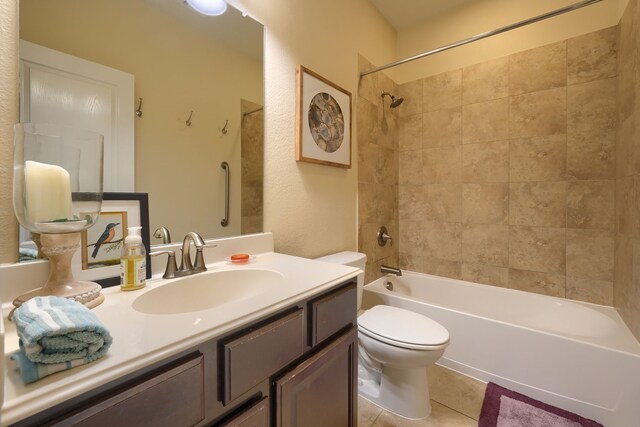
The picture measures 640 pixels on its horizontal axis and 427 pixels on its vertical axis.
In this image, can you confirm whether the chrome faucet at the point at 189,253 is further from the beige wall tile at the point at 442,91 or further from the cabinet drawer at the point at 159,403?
the beige wall tile at the point at 442,91

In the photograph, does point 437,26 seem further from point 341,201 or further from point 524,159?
point 341,201

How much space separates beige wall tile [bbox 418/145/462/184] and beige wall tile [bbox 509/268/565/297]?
820 mm

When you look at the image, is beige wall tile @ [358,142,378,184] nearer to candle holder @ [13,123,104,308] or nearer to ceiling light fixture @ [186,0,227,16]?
ceiling light fixture @ [186,0,227,16]

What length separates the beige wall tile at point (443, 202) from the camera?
2232 mm

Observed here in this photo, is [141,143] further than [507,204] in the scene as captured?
No

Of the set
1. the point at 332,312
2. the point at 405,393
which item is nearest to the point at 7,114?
the point at 332,312

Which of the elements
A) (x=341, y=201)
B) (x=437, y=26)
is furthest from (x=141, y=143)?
(x=437, y=26)

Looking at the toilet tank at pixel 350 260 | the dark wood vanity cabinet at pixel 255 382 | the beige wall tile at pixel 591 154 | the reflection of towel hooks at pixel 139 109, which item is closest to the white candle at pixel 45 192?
the reflection of towel hooks at pixel 139 109

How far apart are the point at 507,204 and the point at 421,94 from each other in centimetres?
115

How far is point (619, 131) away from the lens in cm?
160

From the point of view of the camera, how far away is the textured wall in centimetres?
70

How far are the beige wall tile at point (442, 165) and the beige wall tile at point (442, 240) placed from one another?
373 mm

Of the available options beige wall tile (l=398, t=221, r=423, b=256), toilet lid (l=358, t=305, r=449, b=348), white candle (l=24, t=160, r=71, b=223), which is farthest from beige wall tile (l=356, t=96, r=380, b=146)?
white candle (l=24, t=160, r=71, b=223)

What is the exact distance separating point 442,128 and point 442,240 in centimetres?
94
